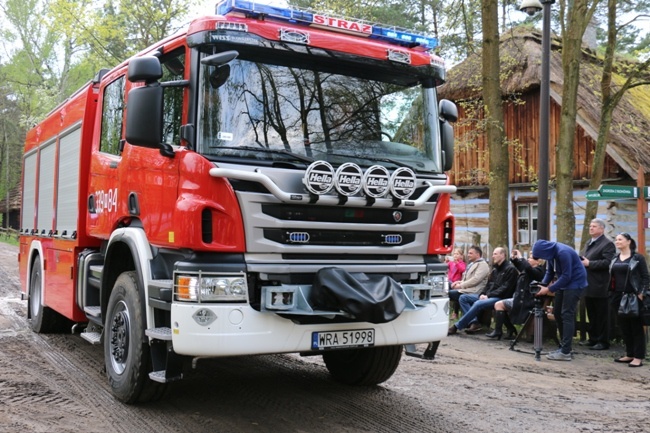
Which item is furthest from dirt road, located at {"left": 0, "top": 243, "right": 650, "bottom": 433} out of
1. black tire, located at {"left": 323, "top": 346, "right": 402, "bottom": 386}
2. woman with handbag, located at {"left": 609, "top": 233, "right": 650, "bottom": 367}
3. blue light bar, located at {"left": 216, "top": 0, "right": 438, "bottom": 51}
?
blue light bar, located at {"left": 216, "top": 0, "right": 438, "bottom": 51}

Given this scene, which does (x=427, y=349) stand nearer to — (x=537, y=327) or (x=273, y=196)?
(x=273, y=196)

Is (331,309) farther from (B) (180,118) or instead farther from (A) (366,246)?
(B) (180,118)

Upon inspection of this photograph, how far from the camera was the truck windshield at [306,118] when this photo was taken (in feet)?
16.6

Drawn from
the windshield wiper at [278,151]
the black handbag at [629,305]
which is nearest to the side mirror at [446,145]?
the windshield wiper at [278,151]

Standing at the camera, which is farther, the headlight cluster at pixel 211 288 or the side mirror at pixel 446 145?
the side mirror at pixel 446 145

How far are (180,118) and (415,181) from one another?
1936 millimetres

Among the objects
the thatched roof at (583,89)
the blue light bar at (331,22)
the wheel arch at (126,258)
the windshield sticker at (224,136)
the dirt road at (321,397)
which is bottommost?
the dirt road at (321,397)

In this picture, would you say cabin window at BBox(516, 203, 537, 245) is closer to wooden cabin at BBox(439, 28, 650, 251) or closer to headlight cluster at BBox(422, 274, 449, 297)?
wooden cabin at BBox(439, 28, 650, 251)

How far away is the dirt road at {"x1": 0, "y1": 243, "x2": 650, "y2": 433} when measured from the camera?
17.7 ft

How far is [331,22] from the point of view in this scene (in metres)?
5.75

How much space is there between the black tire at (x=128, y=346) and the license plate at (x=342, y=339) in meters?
1.36

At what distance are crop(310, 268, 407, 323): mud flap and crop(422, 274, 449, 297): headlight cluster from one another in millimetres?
638

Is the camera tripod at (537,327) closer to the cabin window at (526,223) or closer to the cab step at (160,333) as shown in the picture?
the cab step at (160,333)

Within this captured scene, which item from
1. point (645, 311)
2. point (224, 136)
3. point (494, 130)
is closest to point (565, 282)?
point (645, 311)
